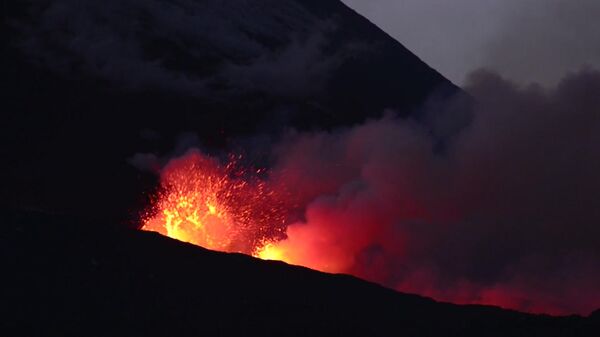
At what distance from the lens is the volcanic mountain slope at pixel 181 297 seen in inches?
934

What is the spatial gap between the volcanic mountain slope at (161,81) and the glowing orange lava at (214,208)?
2329 mm

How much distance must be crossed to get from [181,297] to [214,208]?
16.7m

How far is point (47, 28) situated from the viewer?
58531 mm

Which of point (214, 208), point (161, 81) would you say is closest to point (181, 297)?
point (214, 208)

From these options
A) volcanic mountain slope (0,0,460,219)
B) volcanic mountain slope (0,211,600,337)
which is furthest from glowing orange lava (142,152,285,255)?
volcanic mountain slope (0,211,600,337)

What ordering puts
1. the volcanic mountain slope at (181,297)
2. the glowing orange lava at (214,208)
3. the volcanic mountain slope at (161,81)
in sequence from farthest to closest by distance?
the volcanic mountain slope at (161,81)
the glowing orange lava at (214,208)
the volcanic mountain slope at (181,297)

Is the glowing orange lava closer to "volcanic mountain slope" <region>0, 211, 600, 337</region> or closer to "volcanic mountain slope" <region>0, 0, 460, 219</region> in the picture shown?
"volcanic mountain slope" <region>0, 0, 460, 219</region>

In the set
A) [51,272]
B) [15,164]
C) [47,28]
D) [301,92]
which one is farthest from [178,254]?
[301,92]

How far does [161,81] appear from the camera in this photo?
196ft

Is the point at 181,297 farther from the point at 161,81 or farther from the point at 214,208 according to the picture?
the point at 161,81

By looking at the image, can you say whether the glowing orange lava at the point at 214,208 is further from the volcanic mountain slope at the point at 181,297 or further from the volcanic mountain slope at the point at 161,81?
the volcanic mountain slope at the point at 181,297

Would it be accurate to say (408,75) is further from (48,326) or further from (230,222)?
(48,326)

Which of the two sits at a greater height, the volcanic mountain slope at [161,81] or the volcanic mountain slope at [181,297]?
the volcanic mountain slope at [161,81]

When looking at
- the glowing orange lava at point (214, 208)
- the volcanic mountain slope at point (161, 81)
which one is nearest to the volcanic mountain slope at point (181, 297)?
the glowing orange lava at point (214, 208)
